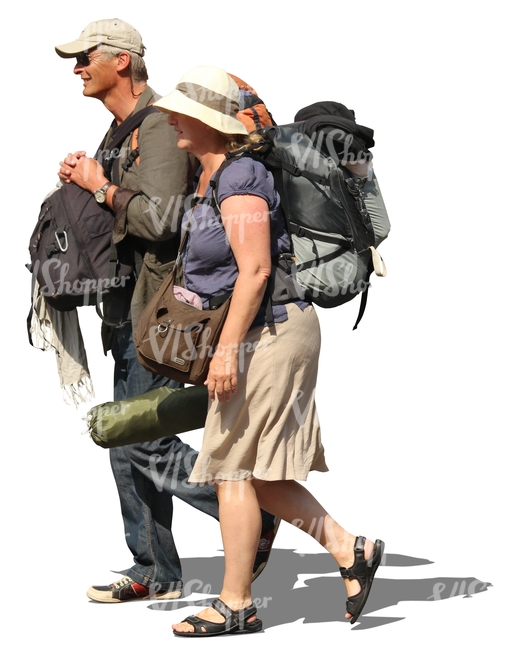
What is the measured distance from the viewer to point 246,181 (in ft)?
22.2

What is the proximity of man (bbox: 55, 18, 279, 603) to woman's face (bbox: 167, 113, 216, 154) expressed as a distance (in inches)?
11.0

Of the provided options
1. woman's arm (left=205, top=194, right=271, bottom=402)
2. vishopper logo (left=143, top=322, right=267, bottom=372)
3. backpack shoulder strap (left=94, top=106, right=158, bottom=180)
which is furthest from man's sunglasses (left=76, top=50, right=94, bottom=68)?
vishopper logo (left=143, top=322, right=267, bottom=372)

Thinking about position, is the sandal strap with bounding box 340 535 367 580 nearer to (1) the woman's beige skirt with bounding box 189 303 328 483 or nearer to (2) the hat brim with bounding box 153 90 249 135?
(1) the woman's beige skirt with bounding box 189 303 328 483

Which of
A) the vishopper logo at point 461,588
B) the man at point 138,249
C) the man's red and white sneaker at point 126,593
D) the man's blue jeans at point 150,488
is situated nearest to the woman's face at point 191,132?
the man at point 138,249

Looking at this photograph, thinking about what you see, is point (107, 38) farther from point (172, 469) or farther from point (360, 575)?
point (360, 575)

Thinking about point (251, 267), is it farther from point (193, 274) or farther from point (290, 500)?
point (290, 500)

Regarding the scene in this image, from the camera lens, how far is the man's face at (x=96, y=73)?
24.5ft

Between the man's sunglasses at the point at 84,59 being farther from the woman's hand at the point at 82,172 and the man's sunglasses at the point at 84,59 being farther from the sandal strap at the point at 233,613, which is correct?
the sandal strap at the point at 233,613

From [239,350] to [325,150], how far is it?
3.19 ft

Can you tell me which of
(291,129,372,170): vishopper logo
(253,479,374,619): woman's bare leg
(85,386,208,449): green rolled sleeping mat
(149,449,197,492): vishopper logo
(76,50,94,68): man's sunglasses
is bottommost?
(253,479,374,619): woman's bare leg

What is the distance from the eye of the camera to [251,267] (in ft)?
22.1

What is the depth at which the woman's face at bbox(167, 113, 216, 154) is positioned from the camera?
22.7ft

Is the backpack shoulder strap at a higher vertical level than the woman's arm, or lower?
higher

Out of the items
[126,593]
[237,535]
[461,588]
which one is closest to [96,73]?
[237,535]
